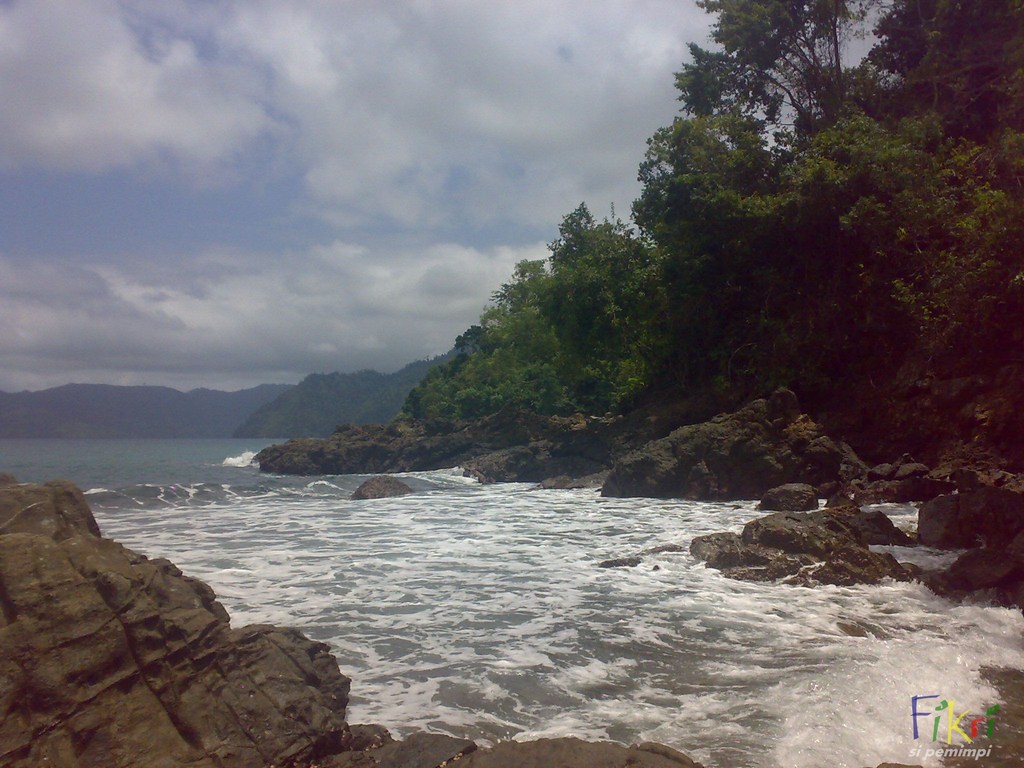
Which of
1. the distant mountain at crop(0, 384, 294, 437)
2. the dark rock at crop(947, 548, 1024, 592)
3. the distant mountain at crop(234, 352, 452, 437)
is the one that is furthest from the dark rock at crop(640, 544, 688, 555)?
the distant mountain at crop(0, 384, 294, 437)

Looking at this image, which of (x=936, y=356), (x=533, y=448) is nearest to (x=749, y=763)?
(x=936, y=356)

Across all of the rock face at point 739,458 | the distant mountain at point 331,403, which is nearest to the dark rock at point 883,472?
the rock face at point 739,458

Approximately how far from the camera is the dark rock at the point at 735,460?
53.8 feet

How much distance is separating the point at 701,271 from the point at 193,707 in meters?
21.1

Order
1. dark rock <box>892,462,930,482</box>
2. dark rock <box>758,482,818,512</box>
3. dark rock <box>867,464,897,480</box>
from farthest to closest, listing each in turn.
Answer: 1. dark rock <box>867,464,897,480</box>
2. dark rock <box>892,462,930,482</box>
3. dark rock <box>758,482,818,512</box>

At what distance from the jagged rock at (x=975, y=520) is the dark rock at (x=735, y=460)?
245 inches

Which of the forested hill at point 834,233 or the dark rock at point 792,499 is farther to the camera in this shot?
the forested hill at point 834,233

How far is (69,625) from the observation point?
4.16 m

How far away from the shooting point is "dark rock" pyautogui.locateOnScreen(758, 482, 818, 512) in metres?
13.3

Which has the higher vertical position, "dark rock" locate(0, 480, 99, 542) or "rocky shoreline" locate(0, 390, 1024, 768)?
"dark rock" locate(0, 480, 99, 542)

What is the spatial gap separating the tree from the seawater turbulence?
1915cm

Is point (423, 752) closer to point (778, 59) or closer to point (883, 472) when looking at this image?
point (883, 472)

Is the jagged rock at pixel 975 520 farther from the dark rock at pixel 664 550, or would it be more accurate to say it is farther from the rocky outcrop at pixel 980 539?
the dark rock at pixel 664 550

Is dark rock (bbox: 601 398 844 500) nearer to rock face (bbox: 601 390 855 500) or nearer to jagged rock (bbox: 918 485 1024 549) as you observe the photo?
rock face (bbox: 601 390 855 500)
